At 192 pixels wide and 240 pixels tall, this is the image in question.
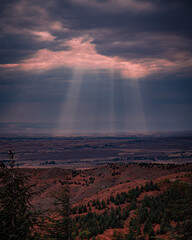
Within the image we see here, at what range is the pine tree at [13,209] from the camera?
6.33 m

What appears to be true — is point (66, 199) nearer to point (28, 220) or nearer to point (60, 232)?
point (60, 232)

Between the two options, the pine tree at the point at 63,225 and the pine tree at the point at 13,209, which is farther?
the pine tree at the point at 63,225

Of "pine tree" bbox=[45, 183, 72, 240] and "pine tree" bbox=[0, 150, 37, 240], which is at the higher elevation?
"pine tree" bbox=[0, 150, 37, 240]

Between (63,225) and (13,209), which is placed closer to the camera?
(13,209)

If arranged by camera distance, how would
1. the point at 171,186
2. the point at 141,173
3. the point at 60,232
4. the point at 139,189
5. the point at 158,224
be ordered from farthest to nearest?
the point at 141,173 < the point at 139,189 < the point at 171,186 < the point at 158,224 < the point at 60,232

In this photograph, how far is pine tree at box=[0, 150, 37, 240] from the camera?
6328mm

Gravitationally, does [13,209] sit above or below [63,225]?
above

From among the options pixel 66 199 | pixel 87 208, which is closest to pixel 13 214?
pixel 66 199

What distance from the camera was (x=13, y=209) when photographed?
637 cm

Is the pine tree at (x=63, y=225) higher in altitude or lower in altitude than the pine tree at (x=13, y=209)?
lower

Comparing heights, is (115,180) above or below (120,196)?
below

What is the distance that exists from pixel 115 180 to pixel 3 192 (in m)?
35.2

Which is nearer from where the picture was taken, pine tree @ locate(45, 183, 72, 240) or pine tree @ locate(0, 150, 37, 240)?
pine tree @ locate(0, 150, 37, 240)

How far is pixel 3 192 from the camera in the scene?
638 centimetres
